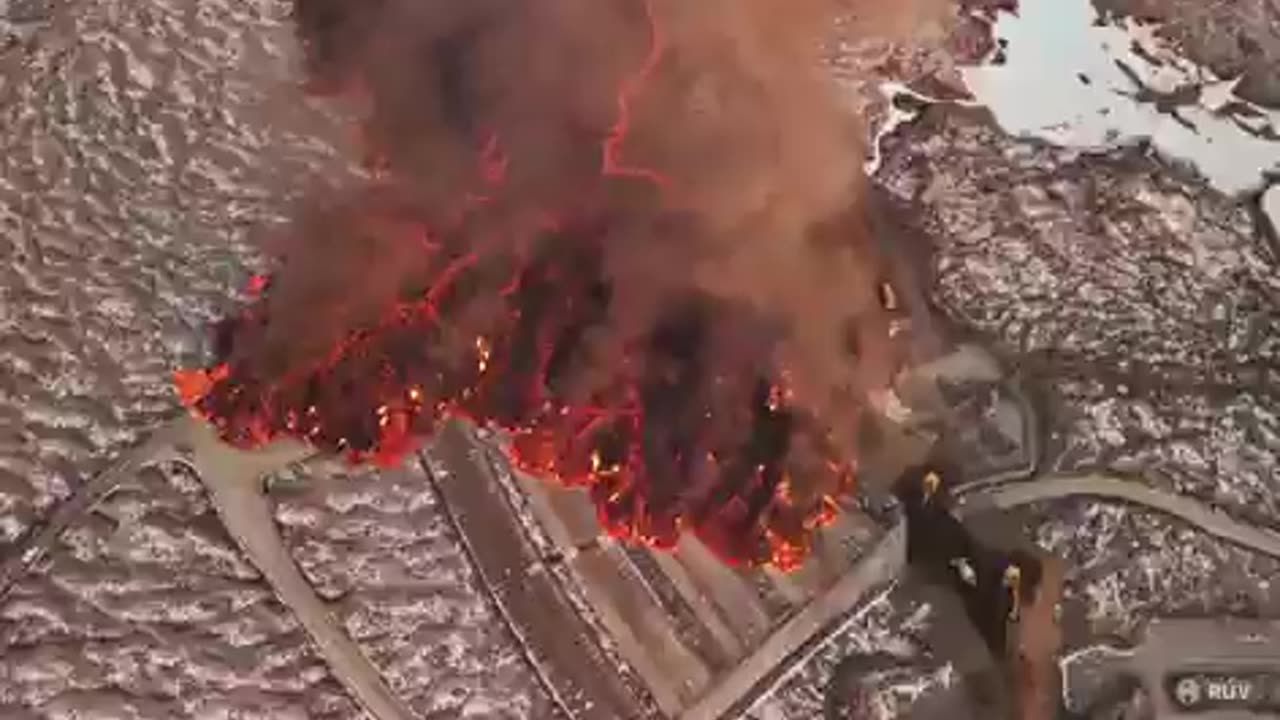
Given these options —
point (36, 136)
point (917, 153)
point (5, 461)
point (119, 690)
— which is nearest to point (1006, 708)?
point (917, 153)

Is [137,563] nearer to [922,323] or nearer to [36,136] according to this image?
[36,136]

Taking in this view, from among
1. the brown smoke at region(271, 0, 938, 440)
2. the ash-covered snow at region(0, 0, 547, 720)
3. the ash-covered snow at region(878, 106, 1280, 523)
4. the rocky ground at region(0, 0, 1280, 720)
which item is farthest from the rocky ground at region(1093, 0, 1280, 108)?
the ash-covered snow at region(0, 0, 547, 720)

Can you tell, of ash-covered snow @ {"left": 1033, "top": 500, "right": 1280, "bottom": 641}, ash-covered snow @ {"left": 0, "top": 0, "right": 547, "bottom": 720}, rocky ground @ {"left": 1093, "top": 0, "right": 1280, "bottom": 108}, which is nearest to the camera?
ash-covered snow @ {"left": 0, "top": 0, "right": 547, "bottom": 720}

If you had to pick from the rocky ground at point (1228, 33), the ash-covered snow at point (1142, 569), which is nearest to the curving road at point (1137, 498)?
the ash-covered snow at point (1142, 569)

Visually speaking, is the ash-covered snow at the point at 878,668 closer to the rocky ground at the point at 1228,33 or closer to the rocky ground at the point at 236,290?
the rocky ground at the point at 236,290

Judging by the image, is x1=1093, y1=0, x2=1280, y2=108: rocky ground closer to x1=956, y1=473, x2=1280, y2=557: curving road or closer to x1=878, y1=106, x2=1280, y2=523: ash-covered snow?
x1=878, y1=106, x2=1280, y2=523: ash-covered snow

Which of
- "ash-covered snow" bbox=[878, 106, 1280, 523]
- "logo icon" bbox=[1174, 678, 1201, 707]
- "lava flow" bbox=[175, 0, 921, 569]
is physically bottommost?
"logo icon" bbox=[1174, 678, 1201, 707]

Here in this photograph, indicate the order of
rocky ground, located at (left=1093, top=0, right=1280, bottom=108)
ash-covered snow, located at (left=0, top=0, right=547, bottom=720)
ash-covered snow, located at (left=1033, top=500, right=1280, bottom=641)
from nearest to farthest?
ash-covered snow, located at (left=0, top=0, right=547, bottom=720) → ash-covered snow, located at (left=1033, top=500, right=1280, bottom=641) → rocky ground, located at (left=1093, top=0, right=1280, bottom=108)
